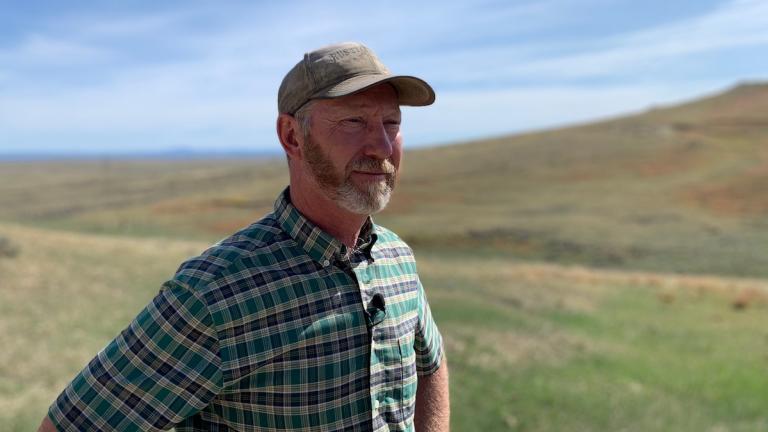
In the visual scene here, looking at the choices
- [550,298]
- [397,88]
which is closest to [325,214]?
[397,88]

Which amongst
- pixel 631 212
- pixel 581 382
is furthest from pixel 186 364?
pixel 631 212

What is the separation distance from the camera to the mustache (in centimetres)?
229

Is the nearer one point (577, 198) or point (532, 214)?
point (532, 214)

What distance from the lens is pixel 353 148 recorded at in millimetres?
2285

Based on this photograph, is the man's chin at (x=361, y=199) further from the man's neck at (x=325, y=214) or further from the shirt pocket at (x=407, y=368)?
the shirt pocket at (x=407, y=368)

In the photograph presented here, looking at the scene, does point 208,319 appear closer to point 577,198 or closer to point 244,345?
point 244,345

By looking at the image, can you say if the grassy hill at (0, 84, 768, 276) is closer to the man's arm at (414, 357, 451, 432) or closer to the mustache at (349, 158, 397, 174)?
the man's arm at (414, 357, 451, 432)

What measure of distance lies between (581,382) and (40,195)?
86.0 meters

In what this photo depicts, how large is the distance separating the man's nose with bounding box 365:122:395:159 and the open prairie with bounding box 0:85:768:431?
625cm

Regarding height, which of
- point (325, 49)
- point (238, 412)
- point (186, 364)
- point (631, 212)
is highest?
Answer: point (325, 49)

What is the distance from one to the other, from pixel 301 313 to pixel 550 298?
14281 mm

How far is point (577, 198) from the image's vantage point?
151ft

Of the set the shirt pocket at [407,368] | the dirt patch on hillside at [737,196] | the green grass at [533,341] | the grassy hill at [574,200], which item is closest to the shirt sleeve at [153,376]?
the shirt pocket at [407,368]

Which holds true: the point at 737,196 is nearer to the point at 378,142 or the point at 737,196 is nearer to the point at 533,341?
the point at 533,341
